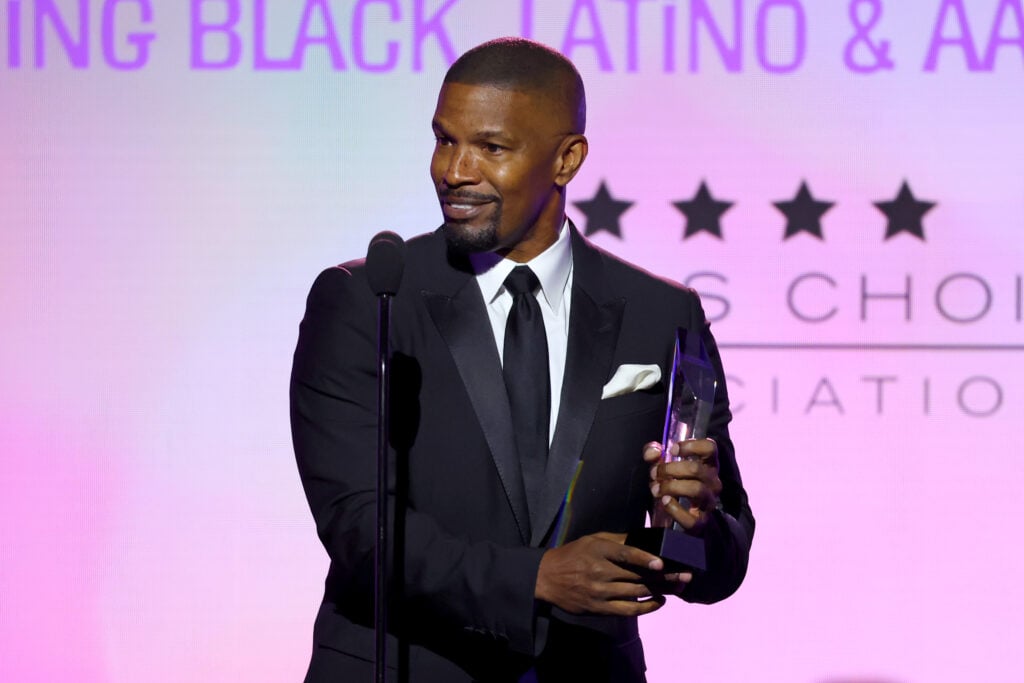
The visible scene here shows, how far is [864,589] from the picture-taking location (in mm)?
3590

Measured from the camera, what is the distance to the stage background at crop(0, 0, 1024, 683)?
3578 millimetres

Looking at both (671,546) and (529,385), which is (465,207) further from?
(671,546)

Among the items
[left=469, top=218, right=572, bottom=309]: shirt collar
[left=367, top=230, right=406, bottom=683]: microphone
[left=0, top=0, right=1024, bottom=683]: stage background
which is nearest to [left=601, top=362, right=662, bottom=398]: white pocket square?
[left=469, top=218, right=572, bottom=309]: shirt collar

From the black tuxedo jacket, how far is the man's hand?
0.39 ft

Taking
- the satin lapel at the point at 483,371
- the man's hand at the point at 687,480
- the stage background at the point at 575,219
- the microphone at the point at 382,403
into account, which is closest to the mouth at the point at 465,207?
the satin lapel at the point at 483,371

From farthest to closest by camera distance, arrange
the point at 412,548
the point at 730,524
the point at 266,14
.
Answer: the point at 266,14, the point at 730,524, the point at 412,548

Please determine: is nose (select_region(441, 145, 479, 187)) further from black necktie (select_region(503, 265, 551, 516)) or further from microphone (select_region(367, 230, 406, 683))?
microphone (select_region(367, 230, 406, 683))

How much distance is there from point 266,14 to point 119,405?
1.06 metres

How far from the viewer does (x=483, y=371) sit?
6.84ft

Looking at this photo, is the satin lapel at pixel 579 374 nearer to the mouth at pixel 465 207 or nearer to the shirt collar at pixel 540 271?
the shirt collar at pixel 540 271

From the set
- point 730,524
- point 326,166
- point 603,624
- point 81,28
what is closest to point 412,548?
point 603,624

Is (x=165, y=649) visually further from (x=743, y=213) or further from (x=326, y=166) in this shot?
(x=743, y=213)

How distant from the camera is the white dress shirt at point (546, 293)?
7.13 feet

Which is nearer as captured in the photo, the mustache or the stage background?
the mustache
